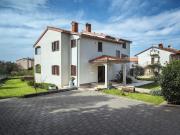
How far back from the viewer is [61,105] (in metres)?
12.4

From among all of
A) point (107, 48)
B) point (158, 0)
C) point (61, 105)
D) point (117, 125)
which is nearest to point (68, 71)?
point (107, 48)

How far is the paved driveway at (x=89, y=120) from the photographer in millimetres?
7492

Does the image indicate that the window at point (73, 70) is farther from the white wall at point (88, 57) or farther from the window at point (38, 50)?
the window at point (38, 50)

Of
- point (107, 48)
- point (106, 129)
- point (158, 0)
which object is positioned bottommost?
point (106, 129)

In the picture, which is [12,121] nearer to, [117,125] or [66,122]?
[66,122]

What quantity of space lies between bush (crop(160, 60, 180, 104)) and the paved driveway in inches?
39.0

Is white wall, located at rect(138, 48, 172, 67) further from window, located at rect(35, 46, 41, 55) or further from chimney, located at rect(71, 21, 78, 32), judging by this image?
window, located at rect(35, 46, 41, 55)

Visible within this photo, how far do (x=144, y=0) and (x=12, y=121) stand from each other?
14257 millimetres

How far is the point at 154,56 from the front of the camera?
1725 inches

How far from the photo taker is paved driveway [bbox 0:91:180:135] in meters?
7.49

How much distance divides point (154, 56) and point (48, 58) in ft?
99.0

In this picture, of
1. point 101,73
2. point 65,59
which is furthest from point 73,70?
point 101,73

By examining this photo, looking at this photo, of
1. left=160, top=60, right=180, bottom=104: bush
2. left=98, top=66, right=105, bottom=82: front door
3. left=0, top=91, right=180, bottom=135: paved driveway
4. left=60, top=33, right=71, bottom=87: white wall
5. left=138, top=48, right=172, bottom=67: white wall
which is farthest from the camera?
left=138, top=48, right=172, bottom=67: white wall

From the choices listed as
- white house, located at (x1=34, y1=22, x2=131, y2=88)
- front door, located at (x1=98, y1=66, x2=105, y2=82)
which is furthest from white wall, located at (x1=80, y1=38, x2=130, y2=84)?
front door, located at (x1=98, y1=66, x2=105, y2=82)
